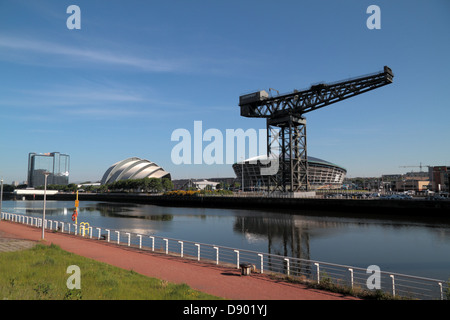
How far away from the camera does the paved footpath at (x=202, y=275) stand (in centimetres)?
1115

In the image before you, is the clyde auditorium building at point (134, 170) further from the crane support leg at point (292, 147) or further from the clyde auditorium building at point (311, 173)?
the crane support leg at point (292, 147)

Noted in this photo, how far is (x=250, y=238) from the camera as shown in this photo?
33.8 m

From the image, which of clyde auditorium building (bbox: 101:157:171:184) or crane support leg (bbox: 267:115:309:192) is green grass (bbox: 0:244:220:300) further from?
clyde auditorium building (bbox: 101:157:171:184)

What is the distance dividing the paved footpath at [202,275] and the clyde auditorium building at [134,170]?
164 meters

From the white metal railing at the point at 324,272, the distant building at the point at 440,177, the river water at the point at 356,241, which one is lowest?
the river water at the point at 356,241

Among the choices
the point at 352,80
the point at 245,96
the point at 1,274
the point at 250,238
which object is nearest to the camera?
the point at 1,274

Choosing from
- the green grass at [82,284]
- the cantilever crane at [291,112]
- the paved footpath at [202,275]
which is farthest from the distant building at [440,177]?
the green grass at [82,284]

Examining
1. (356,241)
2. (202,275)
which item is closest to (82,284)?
(202,275)

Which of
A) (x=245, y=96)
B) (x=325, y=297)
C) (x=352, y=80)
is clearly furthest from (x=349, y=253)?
(x=245, y=96)

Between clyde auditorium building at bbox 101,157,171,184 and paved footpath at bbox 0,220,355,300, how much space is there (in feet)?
538

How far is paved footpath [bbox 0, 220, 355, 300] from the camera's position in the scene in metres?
11.2

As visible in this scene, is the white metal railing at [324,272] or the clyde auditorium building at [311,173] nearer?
the white metal railing at [324,272]
